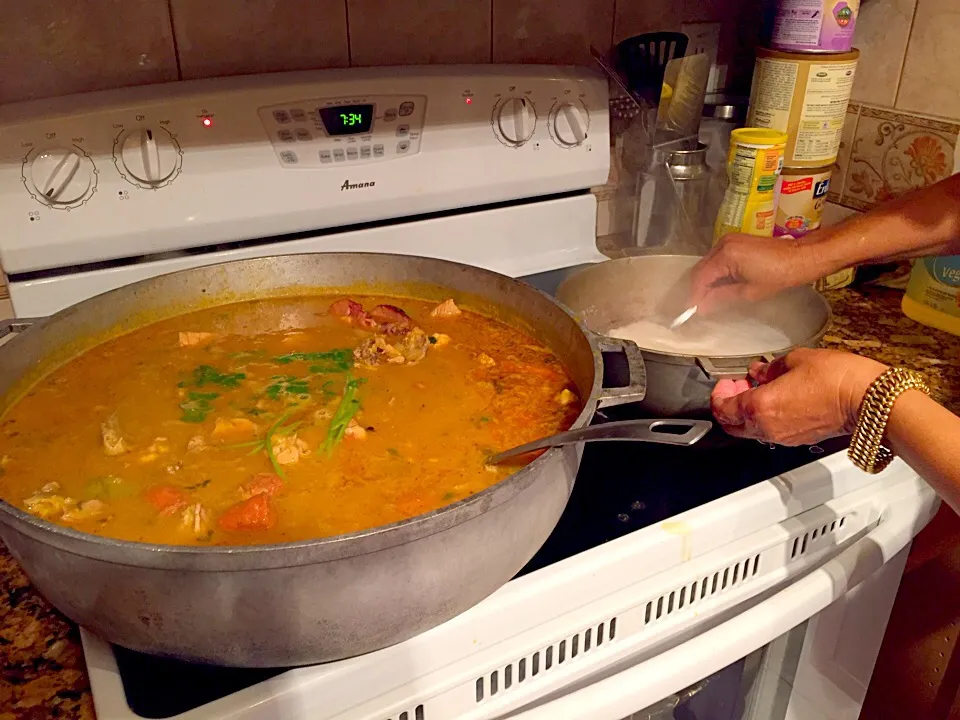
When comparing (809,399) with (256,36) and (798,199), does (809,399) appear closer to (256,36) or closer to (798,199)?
(798,199)

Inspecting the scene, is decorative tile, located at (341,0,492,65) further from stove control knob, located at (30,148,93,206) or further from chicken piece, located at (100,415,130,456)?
chicken piece, located at (100,415,130,456)

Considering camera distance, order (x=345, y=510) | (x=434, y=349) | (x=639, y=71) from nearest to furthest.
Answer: (x=345, y=510), (x=434, y=349), (x=639, y=71)

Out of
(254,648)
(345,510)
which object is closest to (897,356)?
(345,510)

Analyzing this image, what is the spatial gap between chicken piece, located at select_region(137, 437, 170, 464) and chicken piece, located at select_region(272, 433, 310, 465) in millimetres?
101

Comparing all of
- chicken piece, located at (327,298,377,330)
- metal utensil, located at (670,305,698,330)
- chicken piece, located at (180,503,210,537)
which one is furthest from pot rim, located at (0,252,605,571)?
metal utensil, located at (670,305,698,330)

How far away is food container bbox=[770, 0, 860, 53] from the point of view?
45.6 inches

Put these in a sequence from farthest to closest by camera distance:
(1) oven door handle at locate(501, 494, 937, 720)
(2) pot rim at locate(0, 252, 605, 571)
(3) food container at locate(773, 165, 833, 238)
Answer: (3) food container at locate(773, 165, 833, 238), (1) oven door handle at locate(501, 494, 937, 720), (2) pot rim at locate(0, 252, 605, 571)

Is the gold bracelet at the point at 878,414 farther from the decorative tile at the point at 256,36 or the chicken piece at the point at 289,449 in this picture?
the decorative tile at the point at 256,36

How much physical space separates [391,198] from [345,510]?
21.5 inches

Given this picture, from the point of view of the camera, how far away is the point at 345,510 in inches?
25.4

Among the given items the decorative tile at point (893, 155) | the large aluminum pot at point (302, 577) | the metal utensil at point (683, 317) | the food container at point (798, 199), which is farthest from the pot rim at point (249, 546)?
the decorative tile at point (893, 155)

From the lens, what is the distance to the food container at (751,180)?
114cm

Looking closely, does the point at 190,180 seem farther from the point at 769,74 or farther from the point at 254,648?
the point at 769,74

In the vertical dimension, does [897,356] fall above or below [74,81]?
below
